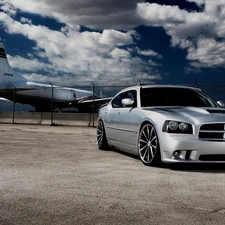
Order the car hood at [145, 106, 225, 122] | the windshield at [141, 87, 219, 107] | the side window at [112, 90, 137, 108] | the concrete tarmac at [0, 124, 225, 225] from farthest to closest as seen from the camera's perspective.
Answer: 1. the side window at [112, 90, 137, 108]
2. the windshield at [141, 87, 219, 107]
3. the car hood at [145, 106, 225, 122]
4. the concrete tarmac at [0, 124, 225, 225]

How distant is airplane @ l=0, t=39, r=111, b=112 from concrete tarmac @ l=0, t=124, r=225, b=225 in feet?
90.2

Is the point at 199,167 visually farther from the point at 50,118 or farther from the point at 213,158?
the point at 50,118

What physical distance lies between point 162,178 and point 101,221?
2154mm

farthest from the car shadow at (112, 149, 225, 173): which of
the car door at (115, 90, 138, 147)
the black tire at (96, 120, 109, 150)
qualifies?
the black tire at (96, 120, 109, 150)

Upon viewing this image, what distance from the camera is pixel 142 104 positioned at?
7.09m

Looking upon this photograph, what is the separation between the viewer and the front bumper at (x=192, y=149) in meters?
5.66

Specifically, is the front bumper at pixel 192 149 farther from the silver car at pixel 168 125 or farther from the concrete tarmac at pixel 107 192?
the concrete tarmac at pixel 107 192

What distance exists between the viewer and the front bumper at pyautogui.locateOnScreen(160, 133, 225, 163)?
566cm

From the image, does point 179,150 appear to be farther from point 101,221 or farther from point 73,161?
point 101,221

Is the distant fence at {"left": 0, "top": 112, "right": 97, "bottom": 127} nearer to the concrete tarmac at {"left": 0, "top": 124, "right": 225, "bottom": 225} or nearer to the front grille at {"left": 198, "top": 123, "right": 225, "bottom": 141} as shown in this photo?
the concrete tarmac at {"left": 0, "top": 124, "right": 225, "bottom": 225}

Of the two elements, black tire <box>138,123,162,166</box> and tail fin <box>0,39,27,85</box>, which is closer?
black tire <box>138,123,162,166</box>

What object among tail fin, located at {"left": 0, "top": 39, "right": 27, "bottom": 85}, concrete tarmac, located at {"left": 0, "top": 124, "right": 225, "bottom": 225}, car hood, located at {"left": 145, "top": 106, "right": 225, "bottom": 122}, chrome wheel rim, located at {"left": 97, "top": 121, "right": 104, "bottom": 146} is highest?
tail fin, located at {"left": 0, "top": 39, "right": 27, "bottom": 85}

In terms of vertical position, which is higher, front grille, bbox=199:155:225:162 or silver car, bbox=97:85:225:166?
silver car, bbox=97:85:225:166

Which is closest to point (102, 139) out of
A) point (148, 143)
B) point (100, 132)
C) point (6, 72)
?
point (100, 132)
